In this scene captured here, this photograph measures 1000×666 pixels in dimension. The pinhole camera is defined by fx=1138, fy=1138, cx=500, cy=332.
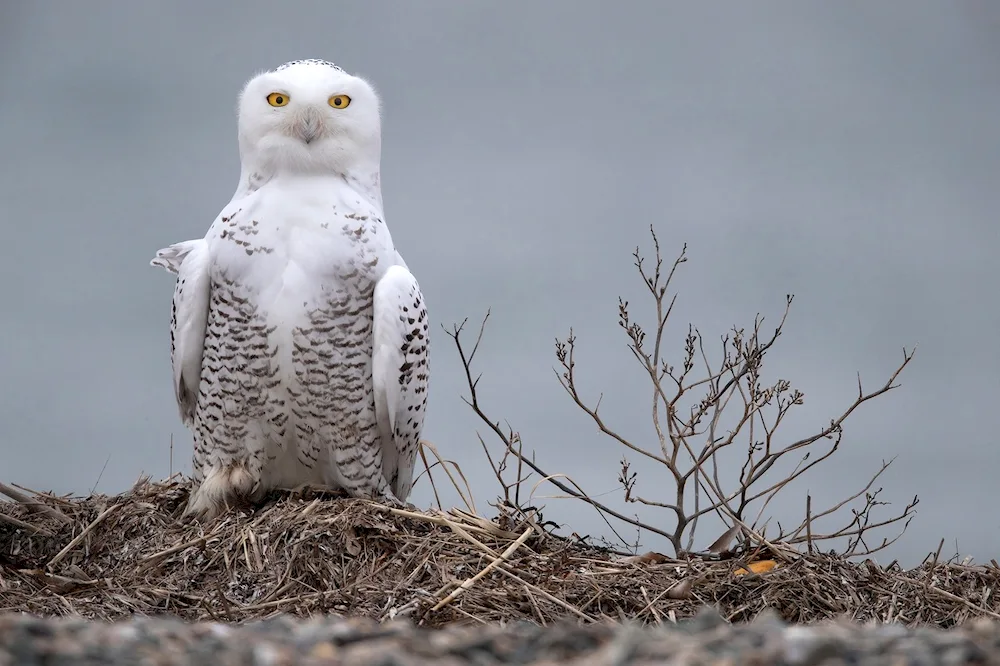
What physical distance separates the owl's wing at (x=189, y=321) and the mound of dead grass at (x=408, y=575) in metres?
0.48

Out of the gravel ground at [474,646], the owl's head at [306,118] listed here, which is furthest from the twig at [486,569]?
the owl's head at [306,118]

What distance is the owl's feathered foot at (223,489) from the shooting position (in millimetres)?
3920

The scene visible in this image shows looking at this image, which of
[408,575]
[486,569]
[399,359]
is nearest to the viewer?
[486,569]

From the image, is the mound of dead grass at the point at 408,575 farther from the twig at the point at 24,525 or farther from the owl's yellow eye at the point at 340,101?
the owl's yellow eye at the point at 340,101

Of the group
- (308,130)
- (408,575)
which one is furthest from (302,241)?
(408,575)

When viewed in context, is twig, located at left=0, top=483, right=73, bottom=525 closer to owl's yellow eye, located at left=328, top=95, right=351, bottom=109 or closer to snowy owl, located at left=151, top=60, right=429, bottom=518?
snowy owl, located at left=151, top=60, right=429, bottom=518

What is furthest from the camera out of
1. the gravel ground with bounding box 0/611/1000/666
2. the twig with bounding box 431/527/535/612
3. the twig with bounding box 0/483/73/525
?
the twig with bounding box 0/483/73/525

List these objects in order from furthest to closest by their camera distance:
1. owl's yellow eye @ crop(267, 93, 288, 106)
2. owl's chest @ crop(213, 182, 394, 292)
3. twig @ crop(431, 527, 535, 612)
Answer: owl's yellow eye @ crop(267, 93, 288, 106) < owl's chest @ crop(213, 182, 394, 292) < twig @ crop(431, 527, 535, 612)

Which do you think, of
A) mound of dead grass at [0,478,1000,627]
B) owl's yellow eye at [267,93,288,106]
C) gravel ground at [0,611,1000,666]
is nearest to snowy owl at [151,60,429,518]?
owl's yellow eye at [267,93,288,106]

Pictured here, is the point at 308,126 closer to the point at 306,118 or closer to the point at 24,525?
the point at 306,118

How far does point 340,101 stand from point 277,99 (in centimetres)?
21

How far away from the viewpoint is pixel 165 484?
4.33 meters

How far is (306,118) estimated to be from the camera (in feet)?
12.6

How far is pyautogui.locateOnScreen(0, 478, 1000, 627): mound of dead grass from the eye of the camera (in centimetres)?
328
